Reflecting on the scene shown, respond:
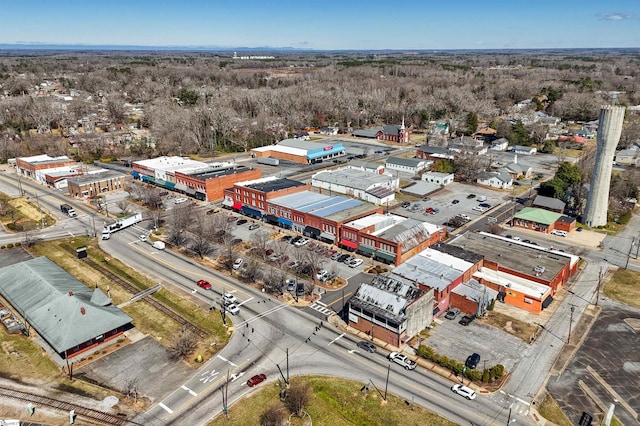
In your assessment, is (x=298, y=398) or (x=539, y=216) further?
(x=539, y=216)

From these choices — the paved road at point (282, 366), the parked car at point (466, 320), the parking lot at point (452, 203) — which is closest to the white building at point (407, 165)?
the parking lot at point (452, 203)

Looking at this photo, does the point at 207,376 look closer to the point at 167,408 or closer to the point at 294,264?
the point at 167,408

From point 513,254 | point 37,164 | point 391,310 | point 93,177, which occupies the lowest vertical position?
point 93,177

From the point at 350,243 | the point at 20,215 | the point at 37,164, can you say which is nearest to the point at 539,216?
the point at 350,243

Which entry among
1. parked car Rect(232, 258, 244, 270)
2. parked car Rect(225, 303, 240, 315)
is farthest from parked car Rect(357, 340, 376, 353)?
parked car Rect(232, 258, 244, 270)

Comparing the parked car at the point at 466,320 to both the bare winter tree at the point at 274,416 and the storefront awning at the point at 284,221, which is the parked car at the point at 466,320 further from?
the storefront awning at the point at 284,221

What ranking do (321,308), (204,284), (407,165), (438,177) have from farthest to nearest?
1. (407,165)
2. (438,177)
3. (204,284)
4. (321,308)

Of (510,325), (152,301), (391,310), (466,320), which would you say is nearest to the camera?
(391,310)
